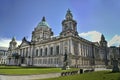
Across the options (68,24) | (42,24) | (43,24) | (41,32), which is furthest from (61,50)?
(43,24)

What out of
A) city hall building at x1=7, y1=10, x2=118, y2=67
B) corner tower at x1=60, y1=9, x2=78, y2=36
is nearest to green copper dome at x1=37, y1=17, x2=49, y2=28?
city hall building at x1=7, y1=10, x2=118, y2=67

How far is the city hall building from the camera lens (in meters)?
66.1

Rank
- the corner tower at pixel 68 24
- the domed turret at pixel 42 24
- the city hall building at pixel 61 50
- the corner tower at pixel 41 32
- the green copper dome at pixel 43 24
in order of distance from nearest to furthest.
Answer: the city hall building at pixel 61 50 < the corner tower at pixel 68 24 < the corner tower at pixel 41 32 < the domed turret at pixel 42 24 < the green copper dome at pixel 43 24

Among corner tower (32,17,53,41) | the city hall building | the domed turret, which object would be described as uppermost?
the domed turret

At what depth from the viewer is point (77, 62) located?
221 feet

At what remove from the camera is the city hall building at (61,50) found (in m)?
66.1

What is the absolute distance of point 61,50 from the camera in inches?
2680

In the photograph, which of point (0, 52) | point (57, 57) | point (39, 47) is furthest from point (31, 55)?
point (0, 52)

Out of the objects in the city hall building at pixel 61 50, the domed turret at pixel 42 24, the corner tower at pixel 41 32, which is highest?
the domed turret at pixel 42 24

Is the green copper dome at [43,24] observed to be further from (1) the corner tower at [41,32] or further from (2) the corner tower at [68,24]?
(2) the corner tower at [68,24]

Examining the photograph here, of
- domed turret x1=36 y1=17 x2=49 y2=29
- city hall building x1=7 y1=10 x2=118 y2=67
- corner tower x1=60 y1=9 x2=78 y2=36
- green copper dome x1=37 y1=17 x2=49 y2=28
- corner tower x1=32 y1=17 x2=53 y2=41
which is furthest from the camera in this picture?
green copper dome x1=37 y1=17 x2=49 y2=28

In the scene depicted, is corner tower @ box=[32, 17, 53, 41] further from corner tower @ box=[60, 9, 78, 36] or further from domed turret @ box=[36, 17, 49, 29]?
corner tower @ box=[60, 9, 78, 36]

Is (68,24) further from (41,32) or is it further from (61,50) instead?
(41,32)

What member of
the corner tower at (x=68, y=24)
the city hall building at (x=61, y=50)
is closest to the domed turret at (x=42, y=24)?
the city hall building at (x=61, y=50)
